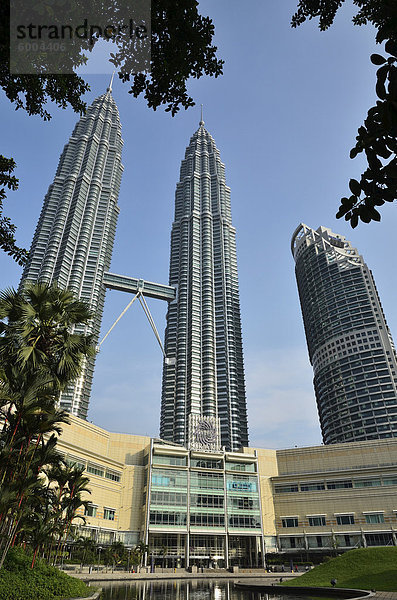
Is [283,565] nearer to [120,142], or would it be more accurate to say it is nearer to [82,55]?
[82,55]

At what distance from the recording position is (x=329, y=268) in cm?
14088

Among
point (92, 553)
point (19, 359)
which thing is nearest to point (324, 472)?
point (92, 553)

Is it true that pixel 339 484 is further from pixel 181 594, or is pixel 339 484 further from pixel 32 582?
pixel 32 582

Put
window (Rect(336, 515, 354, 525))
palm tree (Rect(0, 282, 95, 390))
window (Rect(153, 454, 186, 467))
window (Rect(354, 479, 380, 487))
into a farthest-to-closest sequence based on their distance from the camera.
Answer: window (Rect(153, 454, 186, 467))
window (Rect(354, 479, 380, 487))
window (Rect(336, 515, 354, 525))
palm tree (Rect(0, 282, 95, 390))

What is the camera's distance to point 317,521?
69250mm

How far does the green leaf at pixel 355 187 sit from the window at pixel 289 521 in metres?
81.3

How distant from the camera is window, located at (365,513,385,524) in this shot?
65.8m

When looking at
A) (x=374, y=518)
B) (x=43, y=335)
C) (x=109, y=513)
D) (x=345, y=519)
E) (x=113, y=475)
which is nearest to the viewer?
(x=43, y=335)

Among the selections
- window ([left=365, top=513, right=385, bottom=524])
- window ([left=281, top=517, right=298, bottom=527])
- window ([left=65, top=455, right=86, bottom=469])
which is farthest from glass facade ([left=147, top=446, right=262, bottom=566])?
window ([left=365, top=513, right=385, bottom=524])

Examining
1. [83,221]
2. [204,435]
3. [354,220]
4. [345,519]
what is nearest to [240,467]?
[204,435]

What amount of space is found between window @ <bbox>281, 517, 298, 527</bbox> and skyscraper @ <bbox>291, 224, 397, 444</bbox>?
165 ft

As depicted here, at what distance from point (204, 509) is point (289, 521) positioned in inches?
699

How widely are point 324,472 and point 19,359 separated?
72559 mm

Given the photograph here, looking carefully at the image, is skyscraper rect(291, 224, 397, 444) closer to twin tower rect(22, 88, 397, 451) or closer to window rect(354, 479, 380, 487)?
twin tower rect(22, 88, 397, 451)
